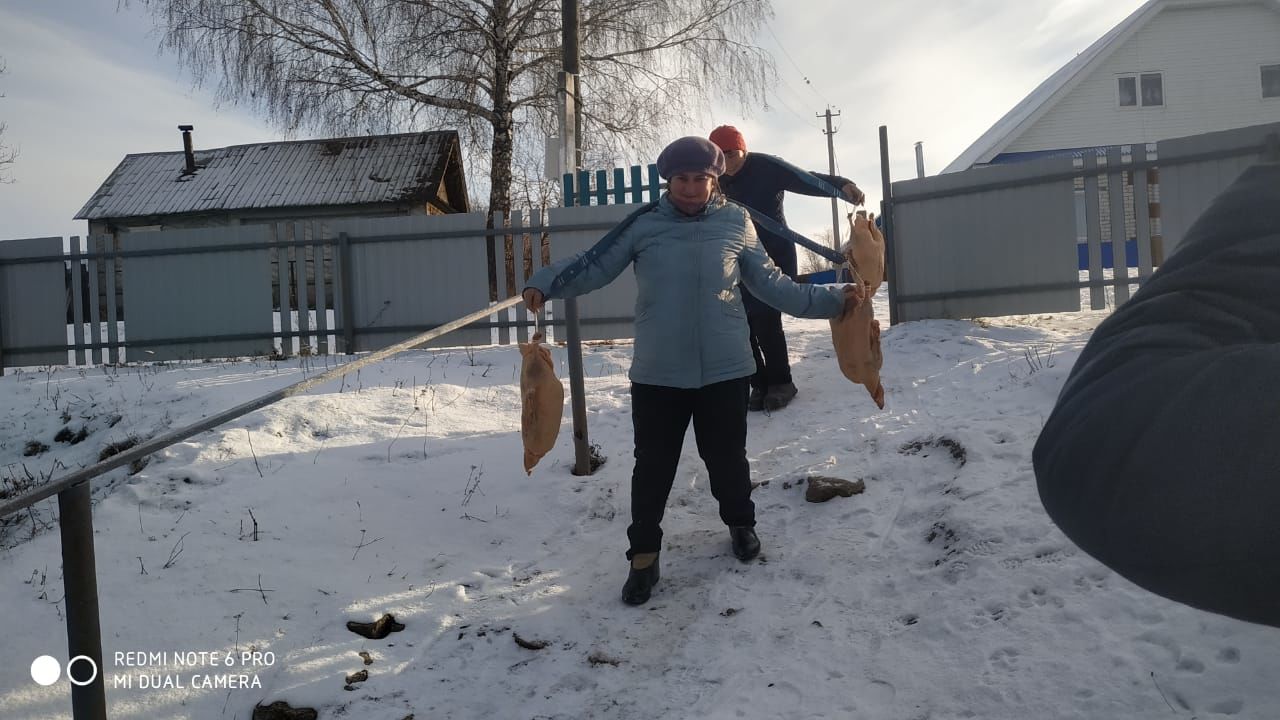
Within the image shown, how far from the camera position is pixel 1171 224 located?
7227mm

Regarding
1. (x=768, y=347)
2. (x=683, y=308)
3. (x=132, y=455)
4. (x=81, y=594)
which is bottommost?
(x=81, y=594)

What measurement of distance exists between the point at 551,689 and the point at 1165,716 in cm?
186

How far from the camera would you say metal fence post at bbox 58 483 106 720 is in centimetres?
192

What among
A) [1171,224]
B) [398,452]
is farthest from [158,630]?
[1171,224]

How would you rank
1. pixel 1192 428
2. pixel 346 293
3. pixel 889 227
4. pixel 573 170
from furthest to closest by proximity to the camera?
pixel 573 170, pixel 346 293, pixel 889 227, pixel 1192 428

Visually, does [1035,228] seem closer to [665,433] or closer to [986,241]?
[986,241]

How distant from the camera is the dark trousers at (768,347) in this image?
17.7ft

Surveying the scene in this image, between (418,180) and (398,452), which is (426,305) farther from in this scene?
(418,180)

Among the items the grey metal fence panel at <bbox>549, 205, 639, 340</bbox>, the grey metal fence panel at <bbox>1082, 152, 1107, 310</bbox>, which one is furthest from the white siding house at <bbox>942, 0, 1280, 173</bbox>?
the grey metal fence panel at <bbox>549, 205, 639, 340</bbox>

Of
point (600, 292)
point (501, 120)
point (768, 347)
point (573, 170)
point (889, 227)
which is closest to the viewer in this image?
point (768, 347)

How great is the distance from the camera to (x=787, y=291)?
3.34 meters

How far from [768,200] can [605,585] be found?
2.82 meters

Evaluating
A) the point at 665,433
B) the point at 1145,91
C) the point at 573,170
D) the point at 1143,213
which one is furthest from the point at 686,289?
the point at 1145,91

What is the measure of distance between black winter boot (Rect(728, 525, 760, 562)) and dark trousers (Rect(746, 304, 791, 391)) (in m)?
1.97
